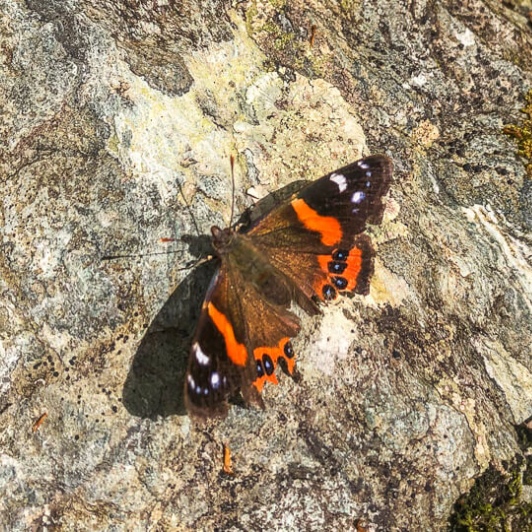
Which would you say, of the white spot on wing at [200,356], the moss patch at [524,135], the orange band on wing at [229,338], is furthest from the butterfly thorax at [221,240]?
the moss patch at [524,135]

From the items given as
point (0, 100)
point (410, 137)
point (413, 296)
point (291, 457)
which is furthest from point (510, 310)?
point (0, 100)

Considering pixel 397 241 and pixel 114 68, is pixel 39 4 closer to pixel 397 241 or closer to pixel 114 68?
pixel 114 68

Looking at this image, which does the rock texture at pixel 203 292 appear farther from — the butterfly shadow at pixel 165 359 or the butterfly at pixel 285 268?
the butterfly at pixel 285 268

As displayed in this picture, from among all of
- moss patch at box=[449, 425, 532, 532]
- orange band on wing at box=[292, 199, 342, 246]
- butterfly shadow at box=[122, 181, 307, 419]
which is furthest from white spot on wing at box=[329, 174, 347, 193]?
moss patch at box=[449, 425, 532, 532]

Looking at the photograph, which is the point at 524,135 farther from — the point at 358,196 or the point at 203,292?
the point at 203,292

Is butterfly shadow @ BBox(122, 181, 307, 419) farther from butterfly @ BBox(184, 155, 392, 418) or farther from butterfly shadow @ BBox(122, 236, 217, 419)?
butterfly @ BBox(184, 155, 392, 418)

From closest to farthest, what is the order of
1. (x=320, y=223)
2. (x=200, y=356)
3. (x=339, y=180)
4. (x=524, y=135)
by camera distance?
(x=200, y=356) < (x=339, y=180) < (x=320, y=223) < (x=524, y=135)

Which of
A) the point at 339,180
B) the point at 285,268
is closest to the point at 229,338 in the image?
the point at 285,268
